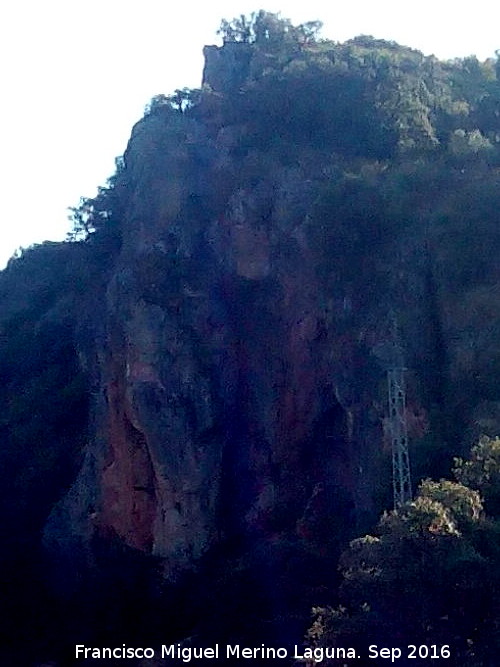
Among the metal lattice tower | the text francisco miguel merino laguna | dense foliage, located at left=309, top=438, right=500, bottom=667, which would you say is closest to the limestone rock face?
the metal lattice tower

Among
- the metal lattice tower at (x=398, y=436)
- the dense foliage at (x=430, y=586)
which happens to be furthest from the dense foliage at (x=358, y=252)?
the metal lattice tower at (x=398, y=436)

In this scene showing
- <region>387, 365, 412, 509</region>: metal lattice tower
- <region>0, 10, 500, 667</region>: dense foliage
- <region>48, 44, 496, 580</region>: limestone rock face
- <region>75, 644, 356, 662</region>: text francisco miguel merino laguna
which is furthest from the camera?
<region>48, 44, 496, 580</region>: limestone rock face

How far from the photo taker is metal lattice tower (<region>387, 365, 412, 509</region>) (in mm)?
19036

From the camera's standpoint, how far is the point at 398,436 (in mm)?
19500

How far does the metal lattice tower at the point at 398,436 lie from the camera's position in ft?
62.5

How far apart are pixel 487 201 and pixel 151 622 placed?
1213cm

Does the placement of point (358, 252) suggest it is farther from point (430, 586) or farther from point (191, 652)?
point (430, 586)

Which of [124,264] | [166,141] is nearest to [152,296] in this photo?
[124,264]

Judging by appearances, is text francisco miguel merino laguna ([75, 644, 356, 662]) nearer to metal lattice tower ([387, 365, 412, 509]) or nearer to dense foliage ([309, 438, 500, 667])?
dense foliage ([309, 438, 500, 667])

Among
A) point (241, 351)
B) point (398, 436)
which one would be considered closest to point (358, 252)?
point (241, 351)

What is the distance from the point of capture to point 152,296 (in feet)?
91.5

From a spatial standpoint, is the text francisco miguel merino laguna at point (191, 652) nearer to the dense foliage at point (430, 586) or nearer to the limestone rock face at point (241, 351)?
the dense foliage at point (430, 586)

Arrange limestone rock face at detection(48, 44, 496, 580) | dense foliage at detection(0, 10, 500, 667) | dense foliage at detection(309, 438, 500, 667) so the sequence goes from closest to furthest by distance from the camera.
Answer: dense foliage at detection(309, 438, 500, 667), dense foliage at detection(0, 10, 500, 667), limestone rock face at detection(48, 44, 496, 580)

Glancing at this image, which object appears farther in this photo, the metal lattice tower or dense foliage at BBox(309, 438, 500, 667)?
the metal lattice tower
